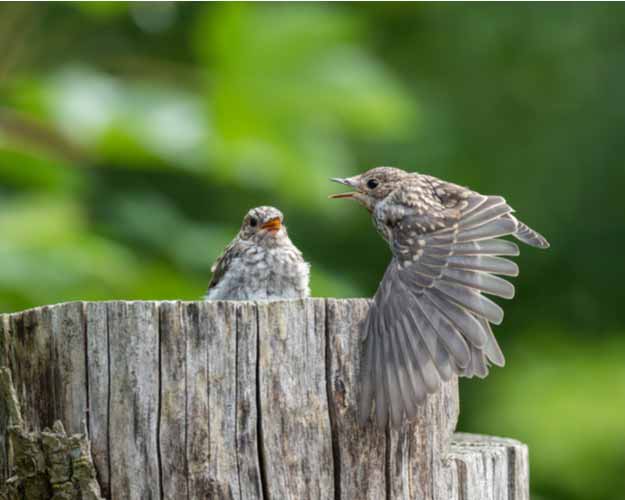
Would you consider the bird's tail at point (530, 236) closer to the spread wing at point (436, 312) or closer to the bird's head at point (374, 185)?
the spread wing at point (436, 312)

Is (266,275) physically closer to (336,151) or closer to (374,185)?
(374,185)

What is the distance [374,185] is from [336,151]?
3.30 m

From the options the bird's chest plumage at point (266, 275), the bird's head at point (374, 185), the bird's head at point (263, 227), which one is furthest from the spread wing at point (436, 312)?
the bird's head at point (263, 227)

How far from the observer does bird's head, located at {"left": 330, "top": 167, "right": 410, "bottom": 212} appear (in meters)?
5.88

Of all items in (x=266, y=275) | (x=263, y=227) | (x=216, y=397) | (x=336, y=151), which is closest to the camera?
(x=216, y=397)

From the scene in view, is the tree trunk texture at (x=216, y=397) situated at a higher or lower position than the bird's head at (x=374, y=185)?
lower

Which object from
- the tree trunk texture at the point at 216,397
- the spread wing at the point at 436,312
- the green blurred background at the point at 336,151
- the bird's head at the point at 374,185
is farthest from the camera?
the green blurred background at the point at 336,151

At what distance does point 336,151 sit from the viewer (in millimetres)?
9281

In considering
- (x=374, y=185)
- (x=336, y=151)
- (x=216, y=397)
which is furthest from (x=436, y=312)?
(x=336, y=151)

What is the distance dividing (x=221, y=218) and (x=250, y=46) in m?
2.46

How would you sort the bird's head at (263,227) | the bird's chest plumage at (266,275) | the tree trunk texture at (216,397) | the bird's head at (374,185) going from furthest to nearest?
the bird's head at (263,227) → the bird's chest plumage at (266,275) → the bird's head at (374,185) → the tree trunk texture at (216,397)

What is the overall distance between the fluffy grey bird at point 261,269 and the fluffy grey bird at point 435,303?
990 millimetres

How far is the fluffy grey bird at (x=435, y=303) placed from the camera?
4266mm

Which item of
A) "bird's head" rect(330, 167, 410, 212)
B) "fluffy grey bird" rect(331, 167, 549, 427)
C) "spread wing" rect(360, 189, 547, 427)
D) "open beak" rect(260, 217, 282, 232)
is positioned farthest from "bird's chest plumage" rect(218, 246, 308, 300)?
"spread wing" rect(360, 189, 547, 427)
